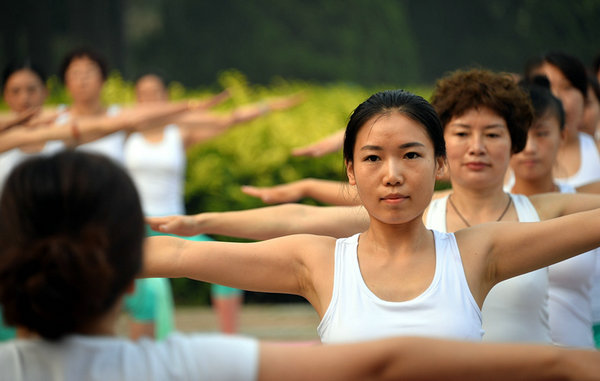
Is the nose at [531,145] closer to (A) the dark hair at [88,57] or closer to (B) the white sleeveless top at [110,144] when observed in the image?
(B) the white sleeveless top at [110,144]

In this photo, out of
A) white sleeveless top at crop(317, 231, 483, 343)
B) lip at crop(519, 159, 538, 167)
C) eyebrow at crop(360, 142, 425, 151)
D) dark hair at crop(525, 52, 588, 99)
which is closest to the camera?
white sleeveless top at crop(317, 231, 483, 343)

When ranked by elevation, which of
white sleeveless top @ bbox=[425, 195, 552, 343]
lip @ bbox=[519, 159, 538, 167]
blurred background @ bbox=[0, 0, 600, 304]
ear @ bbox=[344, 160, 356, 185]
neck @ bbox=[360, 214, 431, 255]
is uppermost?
blurred background @ bbox=[0, 0, 600, 304]

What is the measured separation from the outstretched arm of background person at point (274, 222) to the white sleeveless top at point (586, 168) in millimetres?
1731

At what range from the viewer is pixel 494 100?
3.36 metres

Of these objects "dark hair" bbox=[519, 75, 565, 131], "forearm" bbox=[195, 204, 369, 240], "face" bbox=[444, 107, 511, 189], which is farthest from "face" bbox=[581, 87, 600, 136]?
"forearm" bbox=[195, 204, 369, 240]

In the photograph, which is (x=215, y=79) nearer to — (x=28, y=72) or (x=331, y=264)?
(x=28, y=72)

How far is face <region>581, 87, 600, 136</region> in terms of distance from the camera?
542 centimetres

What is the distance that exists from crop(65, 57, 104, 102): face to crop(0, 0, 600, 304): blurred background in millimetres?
4408

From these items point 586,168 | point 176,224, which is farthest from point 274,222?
point 586,168

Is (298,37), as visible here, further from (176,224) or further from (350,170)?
(350,170)

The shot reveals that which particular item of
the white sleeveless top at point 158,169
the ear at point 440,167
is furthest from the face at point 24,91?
the ear at point 440,167

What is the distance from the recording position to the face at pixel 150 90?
24.7 feet

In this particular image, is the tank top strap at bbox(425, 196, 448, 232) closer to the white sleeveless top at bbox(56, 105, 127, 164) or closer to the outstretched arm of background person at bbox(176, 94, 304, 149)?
the white sleeveless top at bbox(56, 105, 127, 164)

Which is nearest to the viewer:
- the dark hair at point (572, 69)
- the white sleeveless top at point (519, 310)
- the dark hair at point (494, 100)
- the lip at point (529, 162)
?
the white sleeveless top at point (519, 310)
